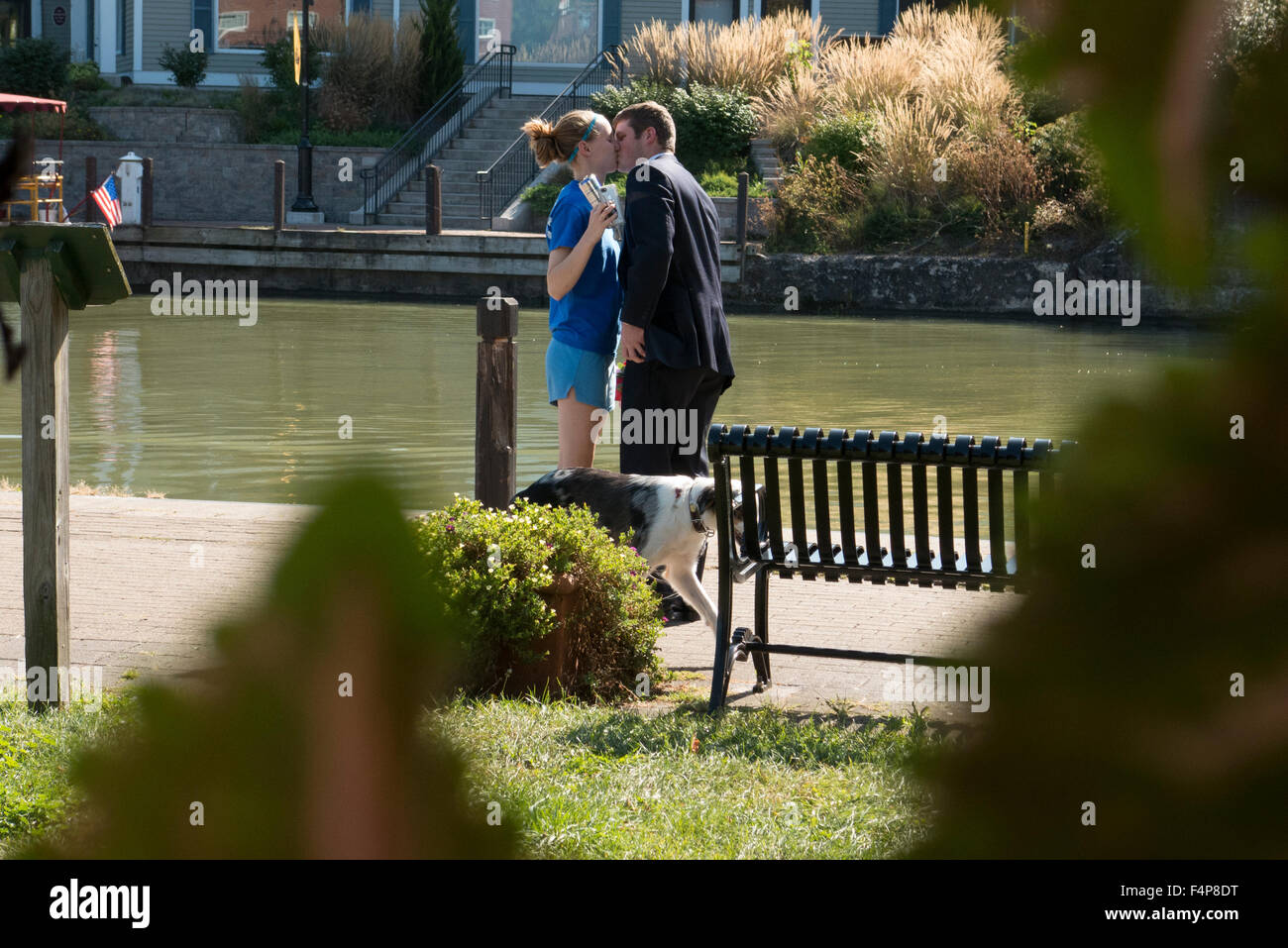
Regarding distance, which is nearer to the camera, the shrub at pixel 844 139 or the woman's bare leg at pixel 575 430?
the woman's bare leg at pixel 575 430

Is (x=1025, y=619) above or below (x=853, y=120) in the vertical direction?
below

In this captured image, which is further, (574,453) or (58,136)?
(58,136)

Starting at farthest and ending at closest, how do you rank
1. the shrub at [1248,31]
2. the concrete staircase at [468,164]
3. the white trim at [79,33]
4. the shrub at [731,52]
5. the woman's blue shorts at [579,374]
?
the white trim at [79,33]
the shrub at [731,52]
the concrete staircase at [468,164]
the woman's blue shorts at [579,374]
the shrub at [1248,31]

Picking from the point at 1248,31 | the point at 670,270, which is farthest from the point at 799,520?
the point at 1248,31

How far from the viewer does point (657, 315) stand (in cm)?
Result: 626

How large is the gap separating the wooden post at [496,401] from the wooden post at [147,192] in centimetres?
1973

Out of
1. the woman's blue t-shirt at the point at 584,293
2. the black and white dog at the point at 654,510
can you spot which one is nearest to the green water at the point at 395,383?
the woman's blue t-shirt at the point at 584,293

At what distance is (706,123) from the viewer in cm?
2698

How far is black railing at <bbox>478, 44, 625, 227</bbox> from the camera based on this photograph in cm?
2659

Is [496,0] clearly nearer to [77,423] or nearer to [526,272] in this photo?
[526,272]

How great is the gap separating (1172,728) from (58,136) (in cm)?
3212

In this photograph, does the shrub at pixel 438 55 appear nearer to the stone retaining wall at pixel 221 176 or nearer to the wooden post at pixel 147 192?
the stone retaining wall at pixel 221 176

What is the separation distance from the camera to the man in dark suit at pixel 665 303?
20.0ft
